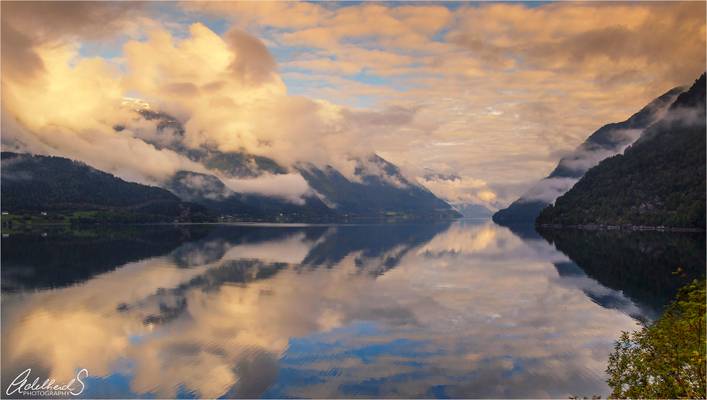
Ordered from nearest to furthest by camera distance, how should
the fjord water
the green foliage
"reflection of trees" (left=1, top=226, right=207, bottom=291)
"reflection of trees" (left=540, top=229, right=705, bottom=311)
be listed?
1. the green foliage
2. the fjord water
3. "reflection of trees" (left=540, top=229, right=705, bottom=311)
4. "reflection of trees" (left=1, top=226, right=207, bottom=291)

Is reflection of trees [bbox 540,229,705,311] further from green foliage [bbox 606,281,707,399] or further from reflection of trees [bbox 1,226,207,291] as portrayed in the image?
reflection of trees [bbox 1,226,207,291]

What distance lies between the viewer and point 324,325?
2445 inches

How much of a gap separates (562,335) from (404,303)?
24462 millimetres

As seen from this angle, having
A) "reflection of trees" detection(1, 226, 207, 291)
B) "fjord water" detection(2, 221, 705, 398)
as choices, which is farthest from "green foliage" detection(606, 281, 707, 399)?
"reflection of trees" detection(1, 226, 207, 291)

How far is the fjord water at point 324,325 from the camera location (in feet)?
137

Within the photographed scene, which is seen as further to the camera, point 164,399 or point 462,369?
point 462,369

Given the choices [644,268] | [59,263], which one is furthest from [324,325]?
[59,263]

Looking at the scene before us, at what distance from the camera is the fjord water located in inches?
1645

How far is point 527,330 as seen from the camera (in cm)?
6084

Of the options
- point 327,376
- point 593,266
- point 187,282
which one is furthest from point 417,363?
point 593,266

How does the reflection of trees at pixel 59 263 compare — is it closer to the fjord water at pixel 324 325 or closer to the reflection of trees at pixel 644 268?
the fjord water at pixel 324 325

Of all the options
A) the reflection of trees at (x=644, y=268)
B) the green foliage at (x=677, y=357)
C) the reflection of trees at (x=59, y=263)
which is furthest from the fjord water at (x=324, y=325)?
the green foliage at (x=677, y=357)

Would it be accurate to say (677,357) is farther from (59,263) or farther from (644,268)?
(59,263)

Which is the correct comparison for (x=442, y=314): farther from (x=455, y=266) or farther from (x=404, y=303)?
(x=455, y=266)
